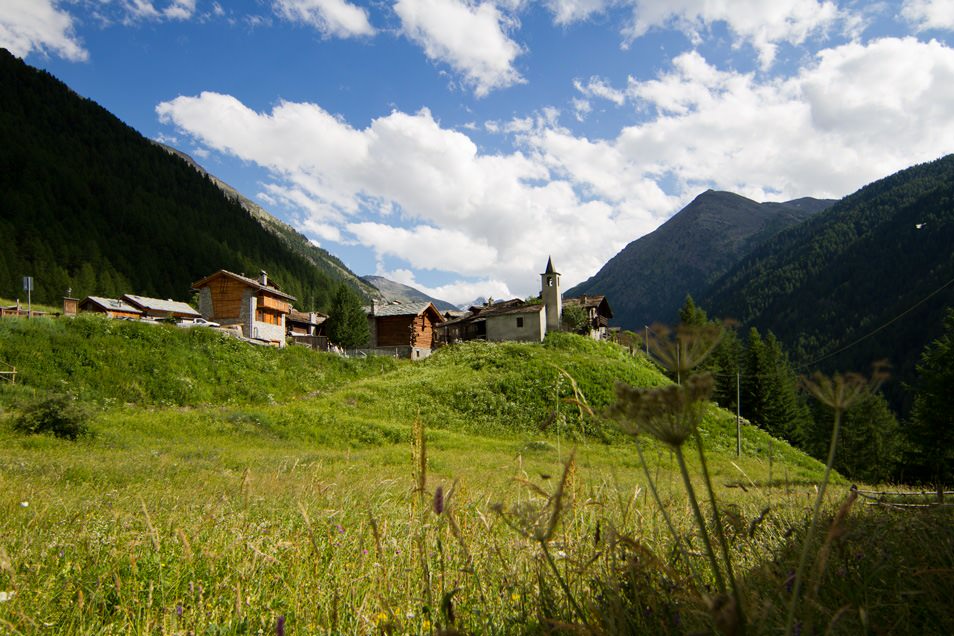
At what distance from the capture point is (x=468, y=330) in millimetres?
62906

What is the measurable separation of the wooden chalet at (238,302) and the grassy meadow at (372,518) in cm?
1491

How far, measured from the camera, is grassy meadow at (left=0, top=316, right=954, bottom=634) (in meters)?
1.90

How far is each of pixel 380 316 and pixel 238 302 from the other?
15.2 metres

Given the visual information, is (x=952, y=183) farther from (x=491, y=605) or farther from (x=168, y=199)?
(x=168, y=199)

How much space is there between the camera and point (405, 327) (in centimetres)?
5662

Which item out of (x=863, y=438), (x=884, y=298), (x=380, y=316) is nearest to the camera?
(x=863, y=438)

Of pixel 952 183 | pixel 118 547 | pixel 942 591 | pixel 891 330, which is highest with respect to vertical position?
pixel 952 183

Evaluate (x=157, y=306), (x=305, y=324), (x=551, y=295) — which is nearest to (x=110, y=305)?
(x=157, y=306)

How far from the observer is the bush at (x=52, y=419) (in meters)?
16.5

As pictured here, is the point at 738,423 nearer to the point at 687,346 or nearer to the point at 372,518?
the point at 372,518

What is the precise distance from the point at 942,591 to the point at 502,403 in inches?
1282

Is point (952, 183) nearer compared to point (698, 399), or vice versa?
point (698, 399)

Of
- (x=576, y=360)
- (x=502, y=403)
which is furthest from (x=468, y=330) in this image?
(x=502, y=403)

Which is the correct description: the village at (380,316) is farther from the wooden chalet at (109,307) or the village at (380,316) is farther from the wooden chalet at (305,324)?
the wooden chalet at (305,324)
